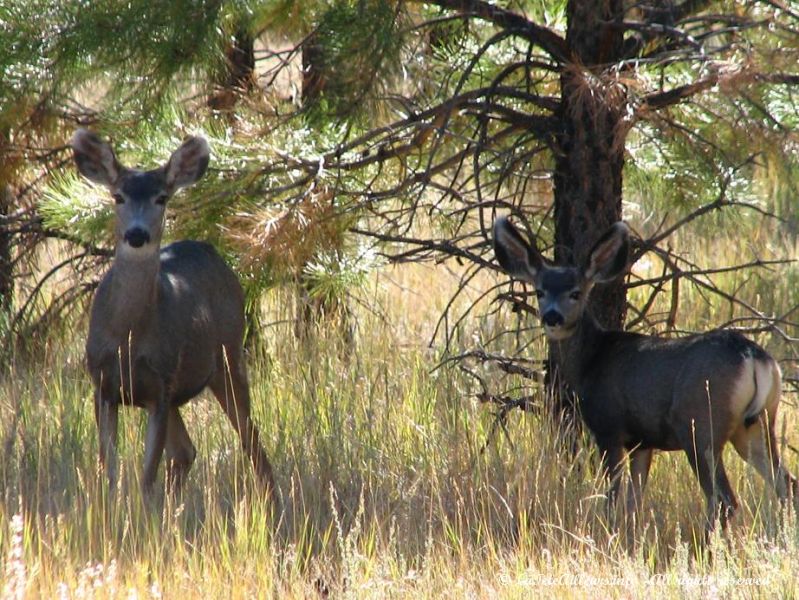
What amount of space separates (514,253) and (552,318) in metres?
0.46

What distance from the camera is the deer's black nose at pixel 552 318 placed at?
609 centimetres

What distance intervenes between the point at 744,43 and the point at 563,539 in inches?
79.9

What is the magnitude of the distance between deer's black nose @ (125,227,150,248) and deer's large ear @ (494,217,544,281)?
5.35ft

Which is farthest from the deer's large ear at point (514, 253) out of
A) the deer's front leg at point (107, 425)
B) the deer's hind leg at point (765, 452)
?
the deer's front leg at point (107, 425)

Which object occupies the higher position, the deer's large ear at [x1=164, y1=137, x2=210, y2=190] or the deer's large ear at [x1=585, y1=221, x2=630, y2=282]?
the deer's large ear at [x1=164, y1=137, x2=210, y2=190]

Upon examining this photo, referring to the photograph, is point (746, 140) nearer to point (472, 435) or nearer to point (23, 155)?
point (472, 435)

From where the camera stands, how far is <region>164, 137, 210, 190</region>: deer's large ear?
579 cm

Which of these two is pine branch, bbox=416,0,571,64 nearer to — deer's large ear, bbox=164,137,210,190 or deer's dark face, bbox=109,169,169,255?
deer's large ear, bbox=164,137,210,190

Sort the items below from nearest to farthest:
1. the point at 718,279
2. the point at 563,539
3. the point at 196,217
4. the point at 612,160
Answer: the point at 563,539
the point at 196,217
the point at 612,160
the point at 718,279

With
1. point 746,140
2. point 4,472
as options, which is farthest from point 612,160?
point 4,472

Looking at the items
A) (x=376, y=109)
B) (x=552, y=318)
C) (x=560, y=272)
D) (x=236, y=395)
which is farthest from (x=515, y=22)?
(x=236, y=395)

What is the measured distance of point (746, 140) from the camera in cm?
547

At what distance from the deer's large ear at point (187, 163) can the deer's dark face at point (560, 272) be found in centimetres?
143

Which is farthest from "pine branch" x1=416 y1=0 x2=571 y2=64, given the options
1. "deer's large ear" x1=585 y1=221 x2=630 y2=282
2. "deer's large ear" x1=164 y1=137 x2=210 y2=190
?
"deer's large ear" x1=164 y1=137 x2=210 y2=190
